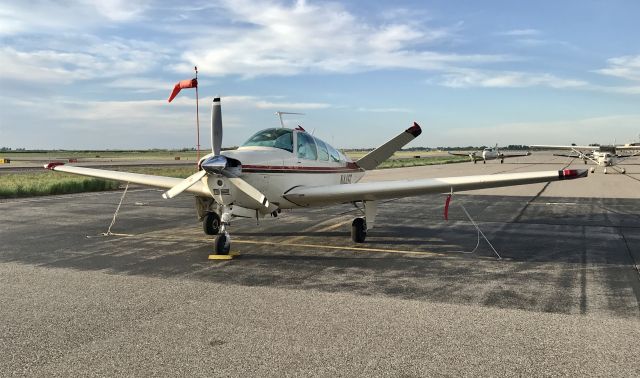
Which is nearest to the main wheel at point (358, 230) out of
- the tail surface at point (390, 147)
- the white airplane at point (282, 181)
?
the white airplane at point (282, 181)

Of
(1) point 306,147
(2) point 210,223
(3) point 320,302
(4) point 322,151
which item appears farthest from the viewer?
(2) point 210,223

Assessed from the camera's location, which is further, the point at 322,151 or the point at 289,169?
the point at 322,151

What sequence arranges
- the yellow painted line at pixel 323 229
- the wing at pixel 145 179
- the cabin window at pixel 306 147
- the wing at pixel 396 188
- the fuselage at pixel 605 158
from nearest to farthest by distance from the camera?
the wing at pixel 396 188 < the cabin window at pixel 306 147 < the wing at pixel 145 179 < the yellow painted line at pixel 323 229 < the fuselage at pixel 605 158

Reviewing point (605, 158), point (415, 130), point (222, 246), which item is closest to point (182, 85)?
point (222, 246)

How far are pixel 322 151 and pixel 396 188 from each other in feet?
8.26

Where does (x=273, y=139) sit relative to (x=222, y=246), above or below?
above

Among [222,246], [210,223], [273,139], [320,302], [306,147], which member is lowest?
[320,302]

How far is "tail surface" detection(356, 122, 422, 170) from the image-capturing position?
1203 centimetres

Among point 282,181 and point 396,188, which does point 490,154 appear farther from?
point 282,181

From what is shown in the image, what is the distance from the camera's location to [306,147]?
11000 millimetres

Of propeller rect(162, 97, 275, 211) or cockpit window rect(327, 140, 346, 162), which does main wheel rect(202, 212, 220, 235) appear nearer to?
propeller rect(162, 97, 275, 211)

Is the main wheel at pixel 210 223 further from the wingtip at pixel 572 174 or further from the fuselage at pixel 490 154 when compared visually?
the fuselage at pixel 490 154

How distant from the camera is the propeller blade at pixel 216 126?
30.0 ft

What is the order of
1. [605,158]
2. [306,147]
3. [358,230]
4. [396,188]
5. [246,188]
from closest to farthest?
[246,188] → [396,188] → [306,147] → [358,230] → [605,158]
